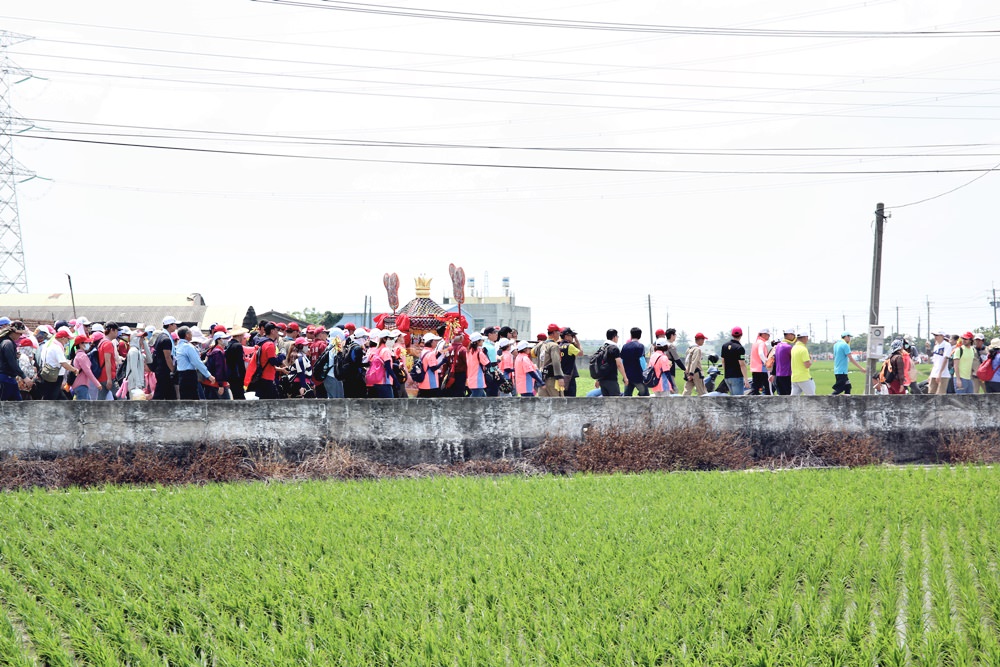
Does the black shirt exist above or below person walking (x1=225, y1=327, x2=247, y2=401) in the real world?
below

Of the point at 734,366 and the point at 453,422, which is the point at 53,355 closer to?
the point at 453,422

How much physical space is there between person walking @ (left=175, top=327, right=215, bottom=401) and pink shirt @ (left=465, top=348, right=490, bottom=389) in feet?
11.8

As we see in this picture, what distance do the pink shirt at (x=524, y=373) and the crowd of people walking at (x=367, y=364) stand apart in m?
0.01

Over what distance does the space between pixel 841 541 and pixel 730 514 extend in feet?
3.54

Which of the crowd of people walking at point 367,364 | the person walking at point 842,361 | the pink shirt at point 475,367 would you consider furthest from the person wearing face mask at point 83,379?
the person walking at point 842,361

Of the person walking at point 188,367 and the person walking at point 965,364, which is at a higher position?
the person walking at point 188,367

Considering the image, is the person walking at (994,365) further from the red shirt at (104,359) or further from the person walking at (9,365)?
the person walking at (9,365)

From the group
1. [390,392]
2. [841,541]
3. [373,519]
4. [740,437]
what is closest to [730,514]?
[841,541]

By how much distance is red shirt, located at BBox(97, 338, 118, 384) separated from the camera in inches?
610

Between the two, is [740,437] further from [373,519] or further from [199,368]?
[199,368]

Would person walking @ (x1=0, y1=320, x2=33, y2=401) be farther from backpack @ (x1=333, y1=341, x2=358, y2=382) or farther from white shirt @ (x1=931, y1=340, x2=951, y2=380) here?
white shirt @ (x1=931, y1=340, x2=951, y2=380)

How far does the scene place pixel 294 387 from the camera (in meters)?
15.6

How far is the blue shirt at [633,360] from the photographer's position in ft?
51.1

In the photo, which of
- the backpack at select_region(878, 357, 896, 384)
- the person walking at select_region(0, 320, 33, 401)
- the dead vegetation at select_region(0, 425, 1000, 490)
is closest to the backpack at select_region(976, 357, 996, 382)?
the backpack at select_region(878, 357, 896, 384)
